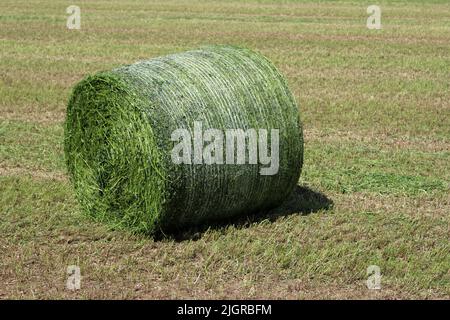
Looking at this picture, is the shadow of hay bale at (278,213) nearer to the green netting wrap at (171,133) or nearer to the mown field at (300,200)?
the mown field at (300,200)

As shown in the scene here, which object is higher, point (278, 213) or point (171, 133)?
point (171, 133)

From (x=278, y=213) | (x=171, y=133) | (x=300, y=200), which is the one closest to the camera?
(x=171, y=133)

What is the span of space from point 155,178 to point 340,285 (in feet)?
6.77

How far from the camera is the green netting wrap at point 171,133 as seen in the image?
730 cm

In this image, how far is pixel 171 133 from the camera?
7.25m

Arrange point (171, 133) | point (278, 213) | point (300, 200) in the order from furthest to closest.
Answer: point (300, 200) → point (278, 213) → point (171, 133)

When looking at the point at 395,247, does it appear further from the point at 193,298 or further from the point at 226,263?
the point at 193,298

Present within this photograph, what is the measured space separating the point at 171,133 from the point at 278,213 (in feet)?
6.01

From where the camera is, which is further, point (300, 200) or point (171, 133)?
point (300, 200)

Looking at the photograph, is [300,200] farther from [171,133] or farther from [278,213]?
[171,133]

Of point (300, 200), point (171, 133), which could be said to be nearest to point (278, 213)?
point (300, 200)

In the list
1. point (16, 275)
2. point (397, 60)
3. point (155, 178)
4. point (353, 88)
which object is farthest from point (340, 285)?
point (397, 60)

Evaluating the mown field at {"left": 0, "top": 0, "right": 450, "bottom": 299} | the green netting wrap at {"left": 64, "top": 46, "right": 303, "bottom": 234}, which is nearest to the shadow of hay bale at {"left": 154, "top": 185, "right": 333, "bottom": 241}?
the mown field at {"left": 0, "top": 0, "right": 450, "bottom": 299}

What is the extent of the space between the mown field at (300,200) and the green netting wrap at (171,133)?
0.30 metres
